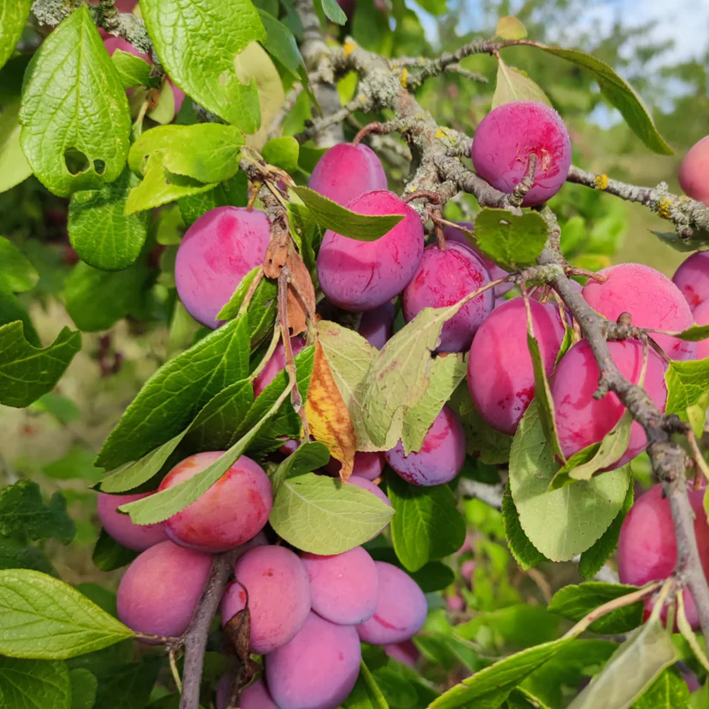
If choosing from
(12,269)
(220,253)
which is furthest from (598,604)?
(12,269)

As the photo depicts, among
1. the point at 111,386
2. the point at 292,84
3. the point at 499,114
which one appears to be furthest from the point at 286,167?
the point at 111,386

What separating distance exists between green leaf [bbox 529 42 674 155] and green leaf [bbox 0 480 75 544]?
80cm

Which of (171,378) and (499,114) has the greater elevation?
(499,114)

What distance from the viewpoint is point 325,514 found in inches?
20.3

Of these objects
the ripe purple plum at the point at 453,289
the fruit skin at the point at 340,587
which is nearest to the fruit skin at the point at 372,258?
the ripe purple plum at the point at 453,289

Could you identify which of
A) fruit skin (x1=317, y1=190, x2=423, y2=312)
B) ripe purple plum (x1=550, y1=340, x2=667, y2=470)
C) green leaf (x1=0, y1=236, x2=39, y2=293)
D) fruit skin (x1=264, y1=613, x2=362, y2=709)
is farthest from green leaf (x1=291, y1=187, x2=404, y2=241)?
green leaf (x1=0, y1=236, x2=39, y2=293)

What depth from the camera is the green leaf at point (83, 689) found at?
614 millimetres

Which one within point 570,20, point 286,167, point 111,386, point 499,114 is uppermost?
point 499,114

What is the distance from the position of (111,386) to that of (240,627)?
1925 mm

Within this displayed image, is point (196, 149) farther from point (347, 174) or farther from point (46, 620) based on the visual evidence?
point (46, 620)

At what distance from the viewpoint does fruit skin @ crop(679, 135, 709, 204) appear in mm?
615

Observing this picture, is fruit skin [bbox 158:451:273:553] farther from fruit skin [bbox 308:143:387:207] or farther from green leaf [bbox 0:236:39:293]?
green leaf [bbox 0:236:39:293]

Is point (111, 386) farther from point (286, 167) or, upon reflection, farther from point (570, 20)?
point (570, 20)

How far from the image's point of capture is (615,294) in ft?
1.60
